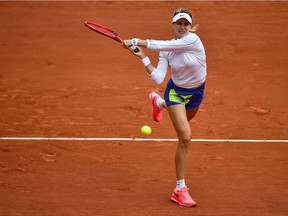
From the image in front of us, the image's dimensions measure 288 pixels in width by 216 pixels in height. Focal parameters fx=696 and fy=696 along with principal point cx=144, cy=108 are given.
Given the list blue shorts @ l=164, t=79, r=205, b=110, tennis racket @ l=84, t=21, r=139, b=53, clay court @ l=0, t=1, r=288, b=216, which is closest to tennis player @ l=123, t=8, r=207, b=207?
blue shorts @ l=164, t=79, r=205, b=110

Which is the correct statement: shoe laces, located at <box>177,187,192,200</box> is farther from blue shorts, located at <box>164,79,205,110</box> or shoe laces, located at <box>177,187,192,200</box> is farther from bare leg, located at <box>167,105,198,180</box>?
blue shorts, located at <box>164,79,205,110</box>

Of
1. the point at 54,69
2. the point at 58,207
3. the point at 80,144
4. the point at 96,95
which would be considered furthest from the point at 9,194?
the point at 54,69

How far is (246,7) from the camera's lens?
696 inches

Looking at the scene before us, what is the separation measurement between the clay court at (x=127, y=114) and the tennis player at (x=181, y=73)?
0.60 m

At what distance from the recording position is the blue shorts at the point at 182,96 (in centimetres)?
872

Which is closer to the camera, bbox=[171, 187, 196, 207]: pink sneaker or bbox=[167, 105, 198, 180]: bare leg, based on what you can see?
bbox=[167, 105, 198, 180]: bare leg

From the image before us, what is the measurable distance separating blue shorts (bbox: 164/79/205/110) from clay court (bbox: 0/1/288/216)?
4.10 feet

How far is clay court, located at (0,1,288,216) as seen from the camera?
29.6 ft

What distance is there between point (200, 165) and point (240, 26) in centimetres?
723

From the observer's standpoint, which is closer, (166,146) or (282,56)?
(166,146)

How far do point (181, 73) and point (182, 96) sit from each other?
30 cm

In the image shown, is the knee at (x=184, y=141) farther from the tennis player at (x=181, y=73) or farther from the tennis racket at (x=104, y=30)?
the tennis racket at (x=104, y=30)

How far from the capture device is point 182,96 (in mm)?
8727

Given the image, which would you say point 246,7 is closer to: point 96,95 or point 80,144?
point 96,95
